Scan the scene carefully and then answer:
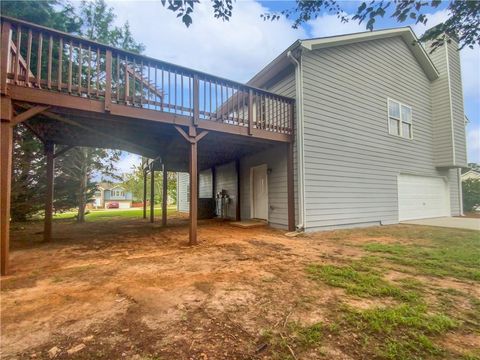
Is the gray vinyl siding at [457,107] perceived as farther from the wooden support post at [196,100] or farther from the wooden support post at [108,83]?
the wooden support post at [108,83]

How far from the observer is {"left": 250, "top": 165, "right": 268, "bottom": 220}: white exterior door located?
8.33m

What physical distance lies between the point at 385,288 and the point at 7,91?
5.72m

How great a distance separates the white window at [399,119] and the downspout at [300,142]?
14.4 ft

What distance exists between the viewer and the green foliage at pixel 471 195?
14.4 meters

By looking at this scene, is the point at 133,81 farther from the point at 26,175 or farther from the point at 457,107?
the point at 457,107

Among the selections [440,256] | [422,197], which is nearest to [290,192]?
[440,256]

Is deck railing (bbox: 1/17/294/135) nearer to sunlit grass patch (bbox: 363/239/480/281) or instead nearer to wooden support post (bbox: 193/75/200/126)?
wooden support post (bbox: 193/75/200/126)

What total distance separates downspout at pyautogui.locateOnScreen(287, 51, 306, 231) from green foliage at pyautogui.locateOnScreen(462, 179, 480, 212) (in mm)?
14306

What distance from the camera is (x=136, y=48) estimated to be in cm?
1450

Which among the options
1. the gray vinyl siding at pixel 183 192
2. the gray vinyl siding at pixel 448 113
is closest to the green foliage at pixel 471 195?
the gray vinyl siding at pixel 448 113

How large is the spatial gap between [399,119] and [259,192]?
6101 mm

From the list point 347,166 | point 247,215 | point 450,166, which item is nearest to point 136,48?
point 247,215

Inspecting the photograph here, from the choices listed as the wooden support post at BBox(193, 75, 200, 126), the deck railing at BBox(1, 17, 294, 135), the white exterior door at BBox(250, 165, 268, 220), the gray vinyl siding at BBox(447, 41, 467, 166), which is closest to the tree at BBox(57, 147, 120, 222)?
the deck railing at BBox(1, 17, 294, 135)

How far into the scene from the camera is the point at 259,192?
8680 millimetres
